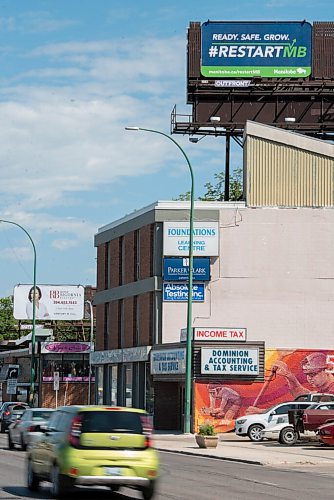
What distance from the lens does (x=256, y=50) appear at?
6131cm

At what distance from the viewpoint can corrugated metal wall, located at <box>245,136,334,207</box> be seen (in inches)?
2168

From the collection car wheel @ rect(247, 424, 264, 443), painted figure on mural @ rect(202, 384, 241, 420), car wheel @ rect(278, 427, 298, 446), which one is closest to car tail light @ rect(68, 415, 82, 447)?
car wheel @ rect(278, 427, 298, 446)

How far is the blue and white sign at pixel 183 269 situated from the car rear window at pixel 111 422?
115ft

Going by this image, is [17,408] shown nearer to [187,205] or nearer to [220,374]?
[220,374]

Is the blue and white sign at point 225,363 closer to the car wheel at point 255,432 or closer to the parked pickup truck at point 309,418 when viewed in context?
→ the car wheel at point 255,432

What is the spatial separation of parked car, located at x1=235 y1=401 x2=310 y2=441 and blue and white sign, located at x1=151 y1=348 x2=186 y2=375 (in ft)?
24.3

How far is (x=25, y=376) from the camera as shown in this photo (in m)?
87.9

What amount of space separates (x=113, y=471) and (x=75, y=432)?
901mm

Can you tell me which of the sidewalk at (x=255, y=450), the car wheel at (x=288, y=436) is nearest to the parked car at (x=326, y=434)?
the sidewalk at (x=255, y=450)

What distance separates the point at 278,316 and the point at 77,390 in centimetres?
2854

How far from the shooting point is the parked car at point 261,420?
41281 millimetres

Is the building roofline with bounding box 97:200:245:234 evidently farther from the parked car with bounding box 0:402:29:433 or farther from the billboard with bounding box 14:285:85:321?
the billboard with bounding box 14:285:85:321

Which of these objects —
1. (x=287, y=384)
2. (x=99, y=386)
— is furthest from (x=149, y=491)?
(x=99, y=386)

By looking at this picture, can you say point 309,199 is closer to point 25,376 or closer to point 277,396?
point 277,396
